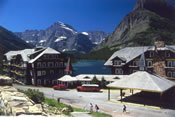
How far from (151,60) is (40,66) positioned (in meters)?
39.5

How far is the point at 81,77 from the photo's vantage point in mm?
66812

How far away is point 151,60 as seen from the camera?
6159 cm

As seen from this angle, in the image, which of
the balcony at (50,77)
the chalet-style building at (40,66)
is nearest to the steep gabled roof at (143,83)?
the balcony at (50,77)

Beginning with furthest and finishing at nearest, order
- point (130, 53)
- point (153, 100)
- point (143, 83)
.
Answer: point (130, 53) → point (153, 100) → point (143, 83)

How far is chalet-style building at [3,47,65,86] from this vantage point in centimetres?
6808

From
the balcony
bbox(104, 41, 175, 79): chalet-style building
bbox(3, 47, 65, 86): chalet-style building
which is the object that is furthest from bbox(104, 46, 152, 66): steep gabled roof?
bbox(3, 47, 65, 86): chalet-style building

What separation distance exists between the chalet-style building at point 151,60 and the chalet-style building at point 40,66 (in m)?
20.4

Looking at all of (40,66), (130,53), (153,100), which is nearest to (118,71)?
(130,53)

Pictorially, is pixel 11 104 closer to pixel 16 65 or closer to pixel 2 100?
pixel 2 100

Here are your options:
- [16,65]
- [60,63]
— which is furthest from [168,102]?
[16,65]

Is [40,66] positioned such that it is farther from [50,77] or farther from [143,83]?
[143,83]

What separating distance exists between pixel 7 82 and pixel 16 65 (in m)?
66.0

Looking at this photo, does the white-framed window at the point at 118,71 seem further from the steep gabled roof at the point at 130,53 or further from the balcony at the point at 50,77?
the balcony at the point at 50,77

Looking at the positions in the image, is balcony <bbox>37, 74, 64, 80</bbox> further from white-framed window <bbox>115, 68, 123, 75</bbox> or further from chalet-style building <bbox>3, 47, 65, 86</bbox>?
white-framed window <bbox>115, 68, 123, 75</bbox>
